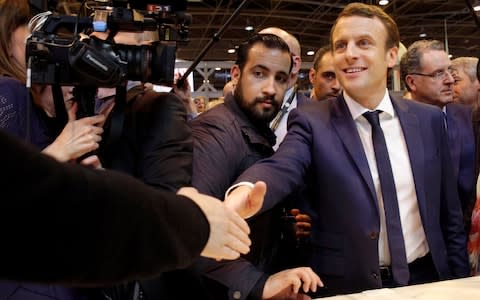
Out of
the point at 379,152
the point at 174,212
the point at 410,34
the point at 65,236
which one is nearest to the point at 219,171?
the point at 379,152

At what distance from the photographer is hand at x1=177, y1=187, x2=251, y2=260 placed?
29.7 inches

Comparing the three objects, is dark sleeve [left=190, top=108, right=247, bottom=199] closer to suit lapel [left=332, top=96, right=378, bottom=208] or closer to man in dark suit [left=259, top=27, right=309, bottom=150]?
suit lapel [left=332, top=96, right=378, bottom=208]

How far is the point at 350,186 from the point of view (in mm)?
1473

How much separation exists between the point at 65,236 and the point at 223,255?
0.33 meters

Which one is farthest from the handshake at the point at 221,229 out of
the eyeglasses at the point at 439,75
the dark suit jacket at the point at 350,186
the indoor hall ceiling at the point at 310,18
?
the indoor hall ceiling at the point at 310,18

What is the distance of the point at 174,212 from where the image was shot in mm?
623

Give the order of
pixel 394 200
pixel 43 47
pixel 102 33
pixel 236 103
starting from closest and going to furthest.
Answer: pixel 43 47 → pixel 102 33 → pixel 394 200 → pixel 236 103

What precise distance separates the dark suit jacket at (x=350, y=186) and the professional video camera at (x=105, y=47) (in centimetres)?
39

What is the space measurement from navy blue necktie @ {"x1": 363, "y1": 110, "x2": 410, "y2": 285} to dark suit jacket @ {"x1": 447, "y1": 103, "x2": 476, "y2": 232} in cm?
36

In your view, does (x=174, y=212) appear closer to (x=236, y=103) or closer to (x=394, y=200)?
(x=394, y=200)

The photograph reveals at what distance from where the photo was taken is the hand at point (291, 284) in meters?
1.22

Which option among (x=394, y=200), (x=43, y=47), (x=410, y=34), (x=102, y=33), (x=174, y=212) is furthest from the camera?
(x=410, y=34)

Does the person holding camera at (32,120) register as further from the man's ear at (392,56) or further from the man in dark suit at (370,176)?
the man's ear at (392,56)

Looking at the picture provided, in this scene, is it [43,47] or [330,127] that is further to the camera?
[330,127]
